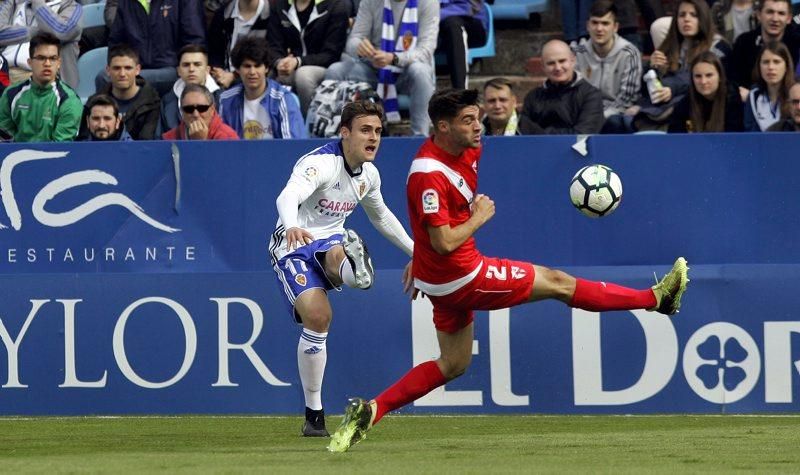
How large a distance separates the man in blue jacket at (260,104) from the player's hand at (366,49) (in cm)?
91

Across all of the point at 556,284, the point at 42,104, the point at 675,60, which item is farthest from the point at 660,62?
the point at 42,104

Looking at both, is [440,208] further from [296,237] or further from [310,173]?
[310,173]

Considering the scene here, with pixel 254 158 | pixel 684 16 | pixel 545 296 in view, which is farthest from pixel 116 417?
pixel 684 16

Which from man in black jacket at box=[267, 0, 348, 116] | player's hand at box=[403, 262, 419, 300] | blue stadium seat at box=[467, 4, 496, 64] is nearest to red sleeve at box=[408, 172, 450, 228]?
player's hand at box=[403, 262, 419, 300]

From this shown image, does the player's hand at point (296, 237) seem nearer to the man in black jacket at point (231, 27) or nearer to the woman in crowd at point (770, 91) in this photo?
the woman in crowd at point (770, 91)

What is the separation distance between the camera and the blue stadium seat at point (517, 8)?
15.2 m

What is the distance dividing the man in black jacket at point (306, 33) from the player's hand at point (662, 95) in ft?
9.42

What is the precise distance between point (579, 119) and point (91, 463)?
18.6ft

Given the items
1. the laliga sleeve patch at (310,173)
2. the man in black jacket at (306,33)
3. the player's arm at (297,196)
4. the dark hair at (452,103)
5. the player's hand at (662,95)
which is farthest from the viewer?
the man in black jacket at (306,33)

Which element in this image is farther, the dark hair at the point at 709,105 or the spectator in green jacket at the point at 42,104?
the spectator in green jacket at the point at 42,104

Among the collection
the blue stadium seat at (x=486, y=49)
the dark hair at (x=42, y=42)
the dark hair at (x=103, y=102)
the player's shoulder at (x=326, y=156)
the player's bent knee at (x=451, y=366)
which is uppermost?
the dark hair at (x=42, y=42)

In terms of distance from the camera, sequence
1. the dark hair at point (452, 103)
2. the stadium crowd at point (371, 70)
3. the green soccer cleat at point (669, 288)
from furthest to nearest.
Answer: the stadium crowd at point (371, 70), the green soccer cleat at point (669, 288), the dark hair at point (452, 103)

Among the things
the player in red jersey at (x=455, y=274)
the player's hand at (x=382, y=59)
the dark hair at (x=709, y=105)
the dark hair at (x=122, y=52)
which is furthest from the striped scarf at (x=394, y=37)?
the player in red jersey at (x=455, y=274)

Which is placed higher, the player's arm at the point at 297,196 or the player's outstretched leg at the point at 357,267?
the player's arm at the point at 297,196
